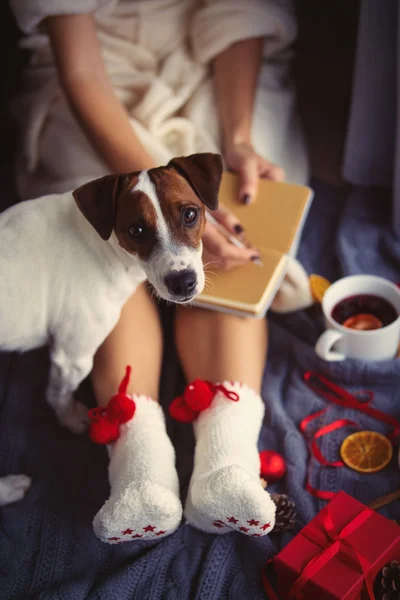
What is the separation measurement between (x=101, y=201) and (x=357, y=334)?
682mm

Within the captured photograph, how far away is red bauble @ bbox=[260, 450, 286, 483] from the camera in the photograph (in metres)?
1.36

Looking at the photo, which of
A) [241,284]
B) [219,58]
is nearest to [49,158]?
[219,58]

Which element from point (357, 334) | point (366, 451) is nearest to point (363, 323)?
point (357, 334)

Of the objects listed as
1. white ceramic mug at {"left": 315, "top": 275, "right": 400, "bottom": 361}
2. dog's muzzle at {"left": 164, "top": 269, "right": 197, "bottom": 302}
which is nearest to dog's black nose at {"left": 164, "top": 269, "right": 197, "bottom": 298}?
dog's muzzle at {"left": 164, "top": 269, "right": 197, "bottom": 302}

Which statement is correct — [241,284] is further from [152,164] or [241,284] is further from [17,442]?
[17,442]

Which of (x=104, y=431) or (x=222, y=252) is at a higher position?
(x=222, y=252)

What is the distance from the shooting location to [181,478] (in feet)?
4.58

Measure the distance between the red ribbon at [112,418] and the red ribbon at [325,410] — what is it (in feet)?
1.32

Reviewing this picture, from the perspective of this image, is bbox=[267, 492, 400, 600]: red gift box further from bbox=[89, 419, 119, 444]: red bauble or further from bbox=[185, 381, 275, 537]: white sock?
bbox=[89, 419, 119, 444]: red bauble

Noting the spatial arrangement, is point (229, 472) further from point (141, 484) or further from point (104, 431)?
point (104, 431)

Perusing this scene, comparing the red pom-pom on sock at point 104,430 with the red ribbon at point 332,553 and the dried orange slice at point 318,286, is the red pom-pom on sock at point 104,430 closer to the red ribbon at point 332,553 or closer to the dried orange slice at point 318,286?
the red ribbon at point 332,553

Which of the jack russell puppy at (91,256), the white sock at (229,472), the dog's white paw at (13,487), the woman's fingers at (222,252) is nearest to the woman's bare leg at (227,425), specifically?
the white sock at (229,472)

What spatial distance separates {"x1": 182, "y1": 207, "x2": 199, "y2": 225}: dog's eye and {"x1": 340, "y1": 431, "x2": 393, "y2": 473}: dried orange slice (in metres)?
0.62

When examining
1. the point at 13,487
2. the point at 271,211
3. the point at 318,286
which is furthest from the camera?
the point at 318,286
